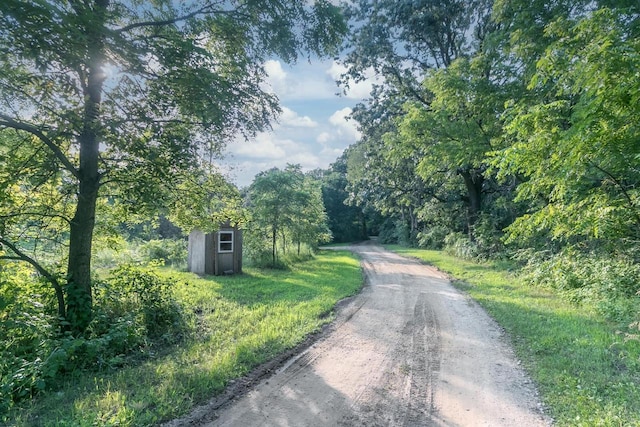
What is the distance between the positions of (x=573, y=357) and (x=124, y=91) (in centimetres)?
710

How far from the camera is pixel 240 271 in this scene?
13289mm

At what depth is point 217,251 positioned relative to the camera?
1296 cm

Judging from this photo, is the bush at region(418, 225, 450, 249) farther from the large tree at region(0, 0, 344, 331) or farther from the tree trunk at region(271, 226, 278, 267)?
the large tree at region(0, 0, 344, 331)

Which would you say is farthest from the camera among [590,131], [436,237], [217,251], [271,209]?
[436,237]

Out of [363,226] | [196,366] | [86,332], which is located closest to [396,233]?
[363,226]

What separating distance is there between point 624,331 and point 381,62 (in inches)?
588

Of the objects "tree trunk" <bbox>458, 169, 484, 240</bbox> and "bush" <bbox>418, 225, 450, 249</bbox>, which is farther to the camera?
"bush" <bbox>418, 225, 450, 249</bbox>

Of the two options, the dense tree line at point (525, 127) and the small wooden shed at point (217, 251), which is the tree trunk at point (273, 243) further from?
the dense tree line at point (525, 127)

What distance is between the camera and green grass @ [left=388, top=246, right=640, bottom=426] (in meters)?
3.28

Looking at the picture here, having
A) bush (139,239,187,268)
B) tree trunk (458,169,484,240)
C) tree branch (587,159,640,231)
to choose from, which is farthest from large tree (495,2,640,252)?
bush (139,239,187,268)

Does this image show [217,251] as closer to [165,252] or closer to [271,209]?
[271,209]

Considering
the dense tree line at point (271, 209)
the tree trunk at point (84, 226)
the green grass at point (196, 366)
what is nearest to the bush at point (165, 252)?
the dense tree line at point (271, 209)

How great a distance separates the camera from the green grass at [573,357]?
3.28 meters

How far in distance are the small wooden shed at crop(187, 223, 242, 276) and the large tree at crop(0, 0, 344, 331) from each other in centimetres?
704
